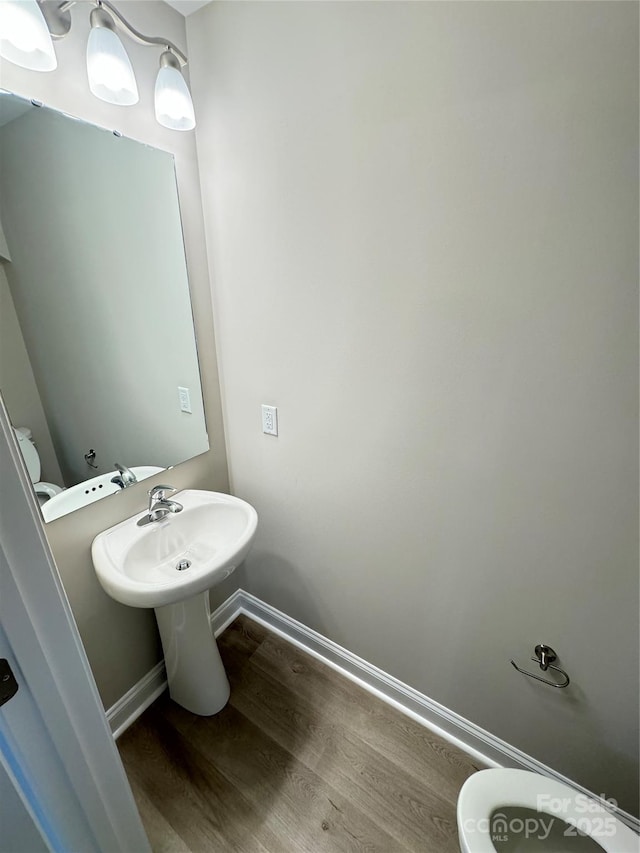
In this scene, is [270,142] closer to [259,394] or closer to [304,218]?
[304,218]

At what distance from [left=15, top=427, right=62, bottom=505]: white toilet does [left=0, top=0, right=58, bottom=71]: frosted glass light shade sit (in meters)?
0.84

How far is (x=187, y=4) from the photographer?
1033 mm

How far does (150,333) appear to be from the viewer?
122cm

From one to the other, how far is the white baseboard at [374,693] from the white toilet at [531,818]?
28cm

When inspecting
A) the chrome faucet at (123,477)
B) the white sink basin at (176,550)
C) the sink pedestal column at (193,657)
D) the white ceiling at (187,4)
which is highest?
the white ceiling at (187,4)

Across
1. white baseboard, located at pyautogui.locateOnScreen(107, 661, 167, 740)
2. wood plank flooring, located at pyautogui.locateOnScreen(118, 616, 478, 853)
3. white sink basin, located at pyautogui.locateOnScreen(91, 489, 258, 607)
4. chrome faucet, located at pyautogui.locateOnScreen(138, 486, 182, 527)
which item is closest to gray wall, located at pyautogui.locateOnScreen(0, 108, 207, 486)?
chrome faucet, located at pyautogui.locateOnScreen(138, 486, 182, 527)

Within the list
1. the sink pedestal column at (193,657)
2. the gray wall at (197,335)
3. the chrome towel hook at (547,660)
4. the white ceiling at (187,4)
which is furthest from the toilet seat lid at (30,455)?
the chrome towel hook at (547,660)

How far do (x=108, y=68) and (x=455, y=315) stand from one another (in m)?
1.07

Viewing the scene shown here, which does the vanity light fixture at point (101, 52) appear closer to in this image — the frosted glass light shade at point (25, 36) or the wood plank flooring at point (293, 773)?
the frosted glass light shade at point (25, 36)

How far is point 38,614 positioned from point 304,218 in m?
1.12

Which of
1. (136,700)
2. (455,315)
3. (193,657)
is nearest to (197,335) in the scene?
(455,315)

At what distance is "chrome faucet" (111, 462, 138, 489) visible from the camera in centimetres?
116

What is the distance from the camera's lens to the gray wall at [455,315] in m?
0.71

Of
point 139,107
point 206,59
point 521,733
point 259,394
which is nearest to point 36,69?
point 139,107
